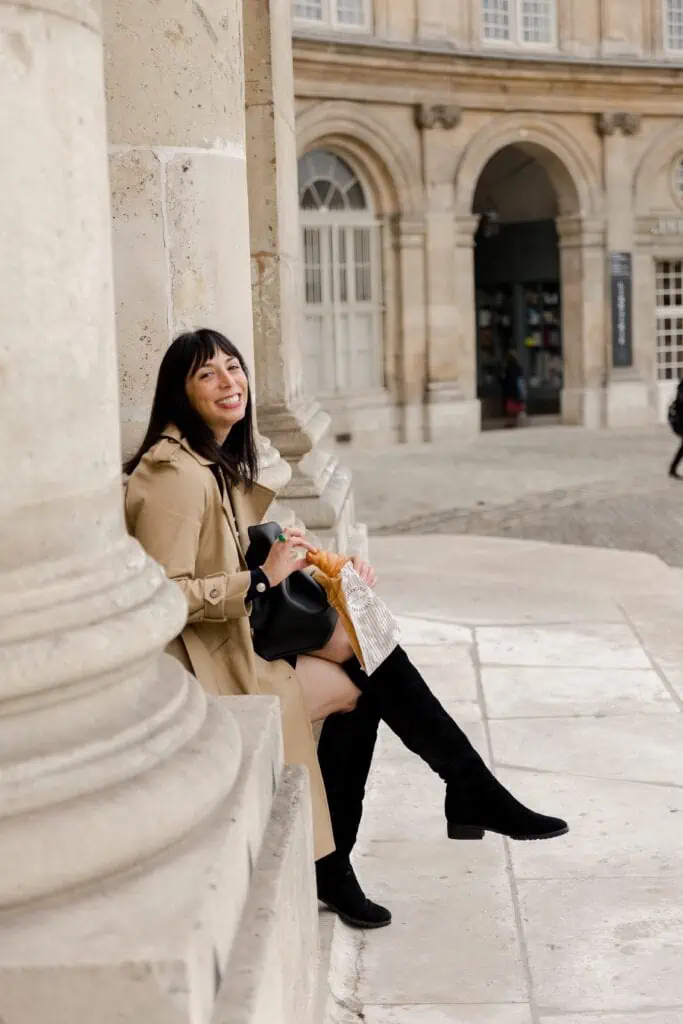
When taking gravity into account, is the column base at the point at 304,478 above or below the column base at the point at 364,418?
above

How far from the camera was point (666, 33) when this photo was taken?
936 inches

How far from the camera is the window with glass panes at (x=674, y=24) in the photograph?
2392cm

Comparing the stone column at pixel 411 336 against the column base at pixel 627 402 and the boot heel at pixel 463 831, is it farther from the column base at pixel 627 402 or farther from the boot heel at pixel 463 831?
the boot heel at pixel 463 831

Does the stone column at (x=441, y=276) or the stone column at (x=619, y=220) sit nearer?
the stone column at (x=441, y=276)

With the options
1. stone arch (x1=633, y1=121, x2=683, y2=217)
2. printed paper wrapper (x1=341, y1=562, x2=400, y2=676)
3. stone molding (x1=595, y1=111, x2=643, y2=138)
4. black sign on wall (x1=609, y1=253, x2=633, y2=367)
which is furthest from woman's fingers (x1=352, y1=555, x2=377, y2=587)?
stone arch (x1=633, y1=121, x2=683, y2=217)

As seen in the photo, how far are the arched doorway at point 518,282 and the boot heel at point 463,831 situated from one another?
22.2 metres

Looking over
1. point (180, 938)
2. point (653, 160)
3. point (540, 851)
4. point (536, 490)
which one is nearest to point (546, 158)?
point (653, 160)

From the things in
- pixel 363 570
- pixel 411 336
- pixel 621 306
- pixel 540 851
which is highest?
pixel 621 306

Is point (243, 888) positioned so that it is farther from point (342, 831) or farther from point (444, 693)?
point (444, 693)

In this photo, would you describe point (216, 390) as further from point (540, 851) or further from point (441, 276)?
point (441, 276)

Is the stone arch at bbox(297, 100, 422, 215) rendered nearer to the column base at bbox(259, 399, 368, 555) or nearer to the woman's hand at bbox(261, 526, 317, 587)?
the column base at bbox(259, 399, 368, 555)

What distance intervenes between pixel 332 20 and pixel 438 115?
2.06m

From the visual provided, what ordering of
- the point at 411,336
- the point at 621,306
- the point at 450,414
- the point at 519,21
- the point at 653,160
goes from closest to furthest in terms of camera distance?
the point at 411,336 < the point at 450,414 < the point at 519,21 < the point at 621,306 < the point at 653,160

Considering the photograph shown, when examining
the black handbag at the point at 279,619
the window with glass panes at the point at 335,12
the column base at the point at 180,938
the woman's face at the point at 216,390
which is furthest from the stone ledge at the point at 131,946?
the window with glass panes at the point at 335,12
